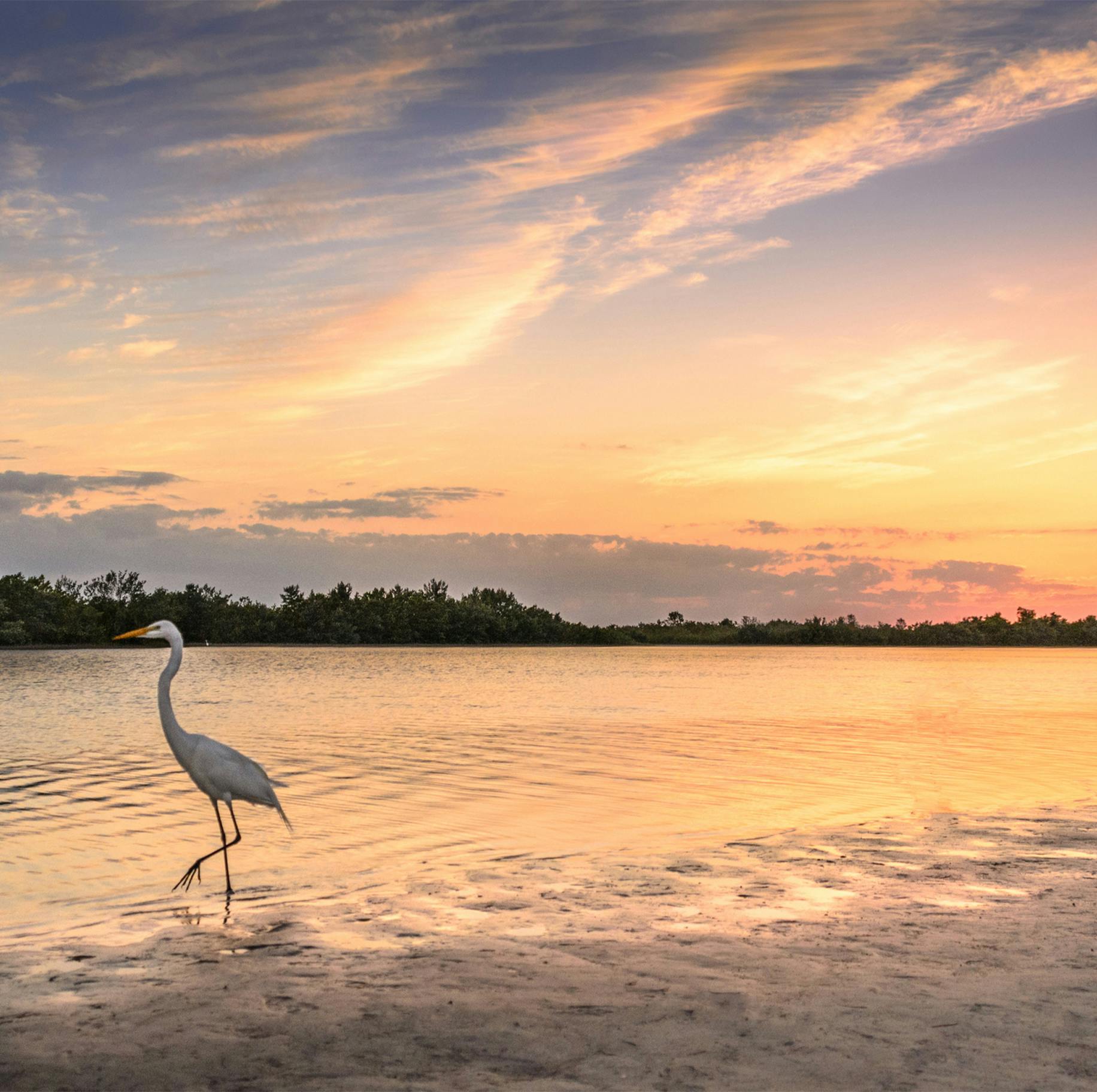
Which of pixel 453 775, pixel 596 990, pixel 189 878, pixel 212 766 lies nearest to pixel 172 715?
pixel 212 766

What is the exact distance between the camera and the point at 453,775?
2000cm

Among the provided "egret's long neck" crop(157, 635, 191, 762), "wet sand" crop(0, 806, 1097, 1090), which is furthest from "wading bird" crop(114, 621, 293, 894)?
"wet sand" crop(0, 806, 1097, 1090)

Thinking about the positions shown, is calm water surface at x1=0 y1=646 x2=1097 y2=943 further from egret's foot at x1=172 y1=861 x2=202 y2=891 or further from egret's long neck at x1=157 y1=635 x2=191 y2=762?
egret's long neck at x1=157 y1=635 x2=191 y2=762

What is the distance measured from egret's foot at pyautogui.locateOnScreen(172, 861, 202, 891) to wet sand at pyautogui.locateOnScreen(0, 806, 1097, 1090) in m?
1.02

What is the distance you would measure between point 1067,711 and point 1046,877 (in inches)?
1204

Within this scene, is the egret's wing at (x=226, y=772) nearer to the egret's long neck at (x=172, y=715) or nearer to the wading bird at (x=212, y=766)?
the wading bird at (x=212, y=766)

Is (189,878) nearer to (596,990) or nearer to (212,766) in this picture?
(212,766)

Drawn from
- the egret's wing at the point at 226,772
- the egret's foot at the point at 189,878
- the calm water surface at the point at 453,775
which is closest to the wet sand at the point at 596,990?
the egret's foot at the point at 189,878

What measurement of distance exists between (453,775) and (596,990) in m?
12.9

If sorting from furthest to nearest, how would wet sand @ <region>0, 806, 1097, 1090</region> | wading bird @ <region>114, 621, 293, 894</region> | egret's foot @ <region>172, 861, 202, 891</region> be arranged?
wading bird @ <region>114, 621, 293, 894</region> → egret's foot @ <region>172, 861, 202, 891</region> → wet sand @ <region>0, 806, 1097, 1090</region>

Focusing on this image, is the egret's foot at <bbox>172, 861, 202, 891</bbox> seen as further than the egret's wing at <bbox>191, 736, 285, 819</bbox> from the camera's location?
No

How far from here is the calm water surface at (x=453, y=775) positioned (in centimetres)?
1202

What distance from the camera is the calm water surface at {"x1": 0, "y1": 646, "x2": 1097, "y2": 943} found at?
12.0m

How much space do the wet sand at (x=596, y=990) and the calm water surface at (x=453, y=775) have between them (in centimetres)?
166
